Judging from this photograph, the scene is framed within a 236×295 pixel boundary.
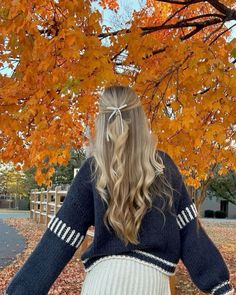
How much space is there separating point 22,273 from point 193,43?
10.6 feet

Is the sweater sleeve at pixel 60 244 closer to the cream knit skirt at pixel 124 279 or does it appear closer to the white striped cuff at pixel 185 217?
the cream knit skirt at pixel 124 279

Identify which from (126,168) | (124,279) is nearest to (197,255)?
(124,279)

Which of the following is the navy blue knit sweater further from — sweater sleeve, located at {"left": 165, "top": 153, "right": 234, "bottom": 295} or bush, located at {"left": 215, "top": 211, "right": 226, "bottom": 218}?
bush, located at {"left": 215, "top": 211, "right": 226, "bottom": 218}

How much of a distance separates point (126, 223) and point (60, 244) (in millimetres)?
333

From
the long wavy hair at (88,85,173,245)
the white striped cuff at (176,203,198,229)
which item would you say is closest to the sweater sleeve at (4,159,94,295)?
the long wavy hair at (88,85,173,245)

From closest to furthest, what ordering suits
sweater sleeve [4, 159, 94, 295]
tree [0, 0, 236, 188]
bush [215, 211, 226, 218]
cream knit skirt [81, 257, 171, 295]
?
cream knit skirt [81, 257, 171, 295]
sweater sleeve [4, 159, 94, 295]
tree [0, 0, 236, 188]
bush [215, 211, 226, 218]

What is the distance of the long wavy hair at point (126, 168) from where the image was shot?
83.3 inches

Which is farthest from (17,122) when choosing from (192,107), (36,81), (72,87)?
(192,107)

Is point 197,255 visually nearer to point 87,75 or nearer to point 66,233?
point 66,233

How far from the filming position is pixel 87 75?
4527 mm

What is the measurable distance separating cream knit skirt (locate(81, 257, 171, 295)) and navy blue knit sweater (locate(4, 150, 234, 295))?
2cm

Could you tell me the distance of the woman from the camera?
2.12 meters

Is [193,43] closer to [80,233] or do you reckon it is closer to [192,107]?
[192,107]

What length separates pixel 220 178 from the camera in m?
36.9
